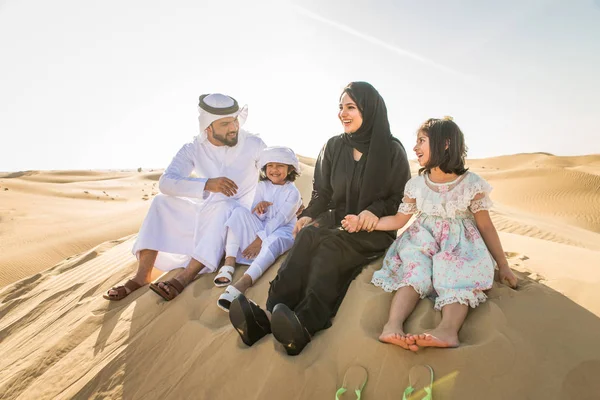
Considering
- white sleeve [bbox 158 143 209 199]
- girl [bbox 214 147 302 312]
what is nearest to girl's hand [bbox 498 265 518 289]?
girl [bbox 214 147 302 312]

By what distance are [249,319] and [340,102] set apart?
1888mm

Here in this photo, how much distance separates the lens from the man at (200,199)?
405cm

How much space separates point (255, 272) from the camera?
142 inches

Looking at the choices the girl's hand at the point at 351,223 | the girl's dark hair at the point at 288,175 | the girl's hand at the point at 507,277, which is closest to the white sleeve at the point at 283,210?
the girl's dark hair at the point at 288,175

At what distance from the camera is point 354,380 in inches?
86.1

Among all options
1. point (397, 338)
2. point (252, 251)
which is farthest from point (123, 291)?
point (397, 338)

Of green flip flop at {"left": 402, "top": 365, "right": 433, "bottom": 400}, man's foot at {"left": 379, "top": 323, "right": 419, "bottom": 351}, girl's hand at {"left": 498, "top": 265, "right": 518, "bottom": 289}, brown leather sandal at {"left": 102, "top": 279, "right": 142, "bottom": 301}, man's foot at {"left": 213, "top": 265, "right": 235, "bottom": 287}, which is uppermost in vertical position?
girl's hand at {"left": 498, "top": 265, "right": 518, "bottom": 289}

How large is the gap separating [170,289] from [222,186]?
1147 millimetres

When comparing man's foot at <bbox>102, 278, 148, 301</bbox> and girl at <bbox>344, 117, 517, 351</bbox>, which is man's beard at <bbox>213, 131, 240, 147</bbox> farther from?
girl at <bbox>344, 117, 517, 351</bbox>

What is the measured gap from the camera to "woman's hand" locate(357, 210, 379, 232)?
3008 mm

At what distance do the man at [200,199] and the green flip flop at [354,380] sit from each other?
6.76 feet

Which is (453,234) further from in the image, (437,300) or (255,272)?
(255,272)

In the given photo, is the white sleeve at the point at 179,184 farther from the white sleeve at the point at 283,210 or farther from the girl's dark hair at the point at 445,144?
the girl's dark hair at the point at 445,144

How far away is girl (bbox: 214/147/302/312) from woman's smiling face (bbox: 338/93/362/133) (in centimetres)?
119
